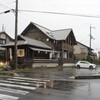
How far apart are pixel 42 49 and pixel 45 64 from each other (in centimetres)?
332

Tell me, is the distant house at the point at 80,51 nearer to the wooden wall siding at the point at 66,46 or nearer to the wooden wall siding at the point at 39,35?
the wooden wall siding at the point at 66,46

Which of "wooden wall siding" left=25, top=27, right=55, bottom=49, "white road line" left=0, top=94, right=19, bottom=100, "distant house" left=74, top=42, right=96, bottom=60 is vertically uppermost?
"wooden wall siding" left=25, top=27, right=55, bottom=49

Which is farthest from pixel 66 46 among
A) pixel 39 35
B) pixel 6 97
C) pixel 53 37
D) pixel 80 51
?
pixel 6 97

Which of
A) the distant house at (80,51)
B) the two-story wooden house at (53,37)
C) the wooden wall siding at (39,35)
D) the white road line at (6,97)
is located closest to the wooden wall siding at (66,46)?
the two-story wooden house at (53,37)

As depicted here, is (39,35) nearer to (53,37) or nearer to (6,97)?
(53,37)

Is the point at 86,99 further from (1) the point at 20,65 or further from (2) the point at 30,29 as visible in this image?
(2) the point at 30,29

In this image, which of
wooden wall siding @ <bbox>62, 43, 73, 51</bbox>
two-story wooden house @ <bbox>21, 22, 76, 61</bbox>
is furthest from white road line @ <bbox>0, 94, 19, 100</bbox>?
wooden wall siding @ <bbox>62, 43, 73, 51</bbox>

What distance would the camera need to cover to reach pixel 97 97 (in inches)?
469

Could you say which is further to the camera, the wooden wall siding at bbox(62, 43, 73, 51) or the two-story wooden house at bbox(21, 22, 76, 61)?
the wooden wall siding at bbox(62, 43, 73, 51)

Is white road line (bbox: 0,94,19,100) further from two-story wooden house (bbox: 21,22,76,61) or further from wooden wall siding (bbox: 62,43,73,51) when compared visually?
wooden wall siding (bbox: 62,43,73,51)

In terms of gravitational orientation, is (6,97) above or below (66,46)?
below

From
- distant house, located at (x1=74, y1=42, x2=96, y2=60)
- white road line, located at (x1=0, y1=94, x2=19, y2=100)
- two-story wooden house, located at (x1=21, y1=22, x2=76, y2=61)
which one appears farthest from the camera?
distant house, located at (x1=74, y1=42, x2=96, y2=60)

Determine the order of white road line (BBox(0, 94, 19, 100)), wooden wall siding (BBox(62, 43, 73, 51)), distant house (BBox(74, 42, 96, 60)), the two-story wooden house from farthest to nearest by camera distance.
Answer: distant house (BBox(74, 42, 96, 60))
wooden wall siding (BBox(62, 43, 73, 51))
the two-story wooden house
white road line (BBox(0, 94, 19, 100))

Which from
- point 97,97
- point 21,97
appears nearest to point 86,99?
point 97,97
